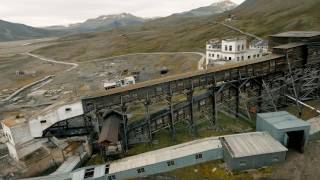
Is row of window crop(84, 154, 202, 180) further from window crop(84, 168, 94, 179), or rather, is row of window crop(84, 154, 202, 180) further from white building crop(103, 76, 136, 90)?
white building crop(103, 76, 136, 90)

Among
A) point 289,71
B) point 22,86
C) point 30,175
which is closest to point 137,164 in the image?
point 30,175

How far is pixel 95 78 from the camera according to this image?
86.2m

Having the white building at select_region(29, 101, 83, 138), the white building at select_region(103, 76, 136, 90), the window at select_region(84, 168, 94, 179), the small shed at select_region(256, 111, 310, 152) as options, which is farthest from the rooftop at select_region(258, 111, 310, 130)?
the white building at select_region(103, 76, 136, 90)

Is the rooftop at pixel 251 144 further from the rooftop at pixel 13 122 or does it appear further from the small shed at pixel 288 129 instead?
the rooftop at pixel 13 122

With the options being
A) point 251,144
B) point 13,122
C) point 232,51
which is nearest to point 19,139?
point 13,122

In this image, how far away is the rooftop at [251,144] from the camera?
106 feet

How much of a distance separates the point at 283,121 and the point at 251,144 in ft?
19.4

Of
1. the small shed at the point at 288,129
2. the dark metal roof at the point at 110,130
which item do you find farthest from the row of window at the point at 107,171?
the small shed at the point at 288,129

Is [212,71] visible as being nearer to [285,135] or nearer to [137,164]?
[285,135]

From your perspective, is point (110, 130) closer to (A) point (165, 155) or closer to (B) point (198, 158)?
(A) point (165, 155)

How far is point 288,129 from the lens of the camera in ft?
113

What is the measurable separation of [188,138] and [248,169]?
37.0 feet

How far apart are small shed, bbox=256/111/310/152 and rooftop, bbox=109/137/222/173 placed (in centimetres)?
701

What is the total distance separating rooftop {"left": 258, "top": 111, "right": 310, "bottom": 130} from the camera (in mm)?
34744
